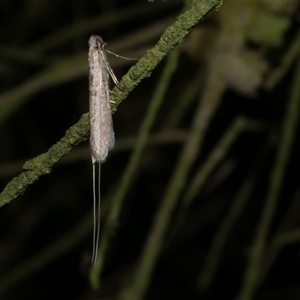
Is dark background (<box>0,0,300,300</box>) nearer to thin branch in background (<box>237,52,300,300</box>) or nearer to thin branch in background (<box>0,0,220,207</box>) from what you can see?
thin branch in background (<box>237,52,300,300</box>)

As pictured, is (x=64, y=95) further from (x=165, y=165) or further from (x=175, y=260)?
(x=175, y=260)

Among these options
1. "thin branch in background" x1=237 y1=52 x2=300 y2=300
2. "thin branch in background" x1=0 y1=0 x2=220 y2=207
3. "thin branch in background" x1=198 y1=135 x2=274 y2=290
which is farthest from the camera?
"thin branch in background" x1=198 y1=135 x2=274 y2=290

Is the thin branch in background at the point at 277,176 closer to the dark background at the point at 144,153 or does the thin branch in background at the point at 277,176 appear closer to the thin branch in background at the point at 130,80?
the dark background at the point at 144,153

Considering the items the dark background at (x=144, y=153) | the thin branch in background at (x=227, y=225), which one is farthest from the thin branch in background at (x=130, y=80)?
the thin branch in background at (x=227, y=225)

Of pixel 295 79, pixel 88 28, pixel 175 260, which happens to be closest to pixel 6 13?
pixel 88 28

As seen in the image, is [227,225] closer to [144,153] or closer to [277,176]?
[277,176]

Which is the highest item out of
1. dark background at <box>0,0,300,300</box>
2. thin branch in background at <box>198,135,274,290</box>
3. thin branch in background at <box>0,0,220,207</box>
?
dark background at <box>0,0,300,300</box>

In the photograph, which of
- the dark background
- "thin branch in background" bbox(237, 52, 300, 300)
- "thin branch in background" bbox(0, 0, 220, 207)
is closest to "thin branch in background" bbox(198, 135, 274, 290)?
the dark background

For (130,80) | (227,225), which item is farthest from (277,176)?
(130,80)
